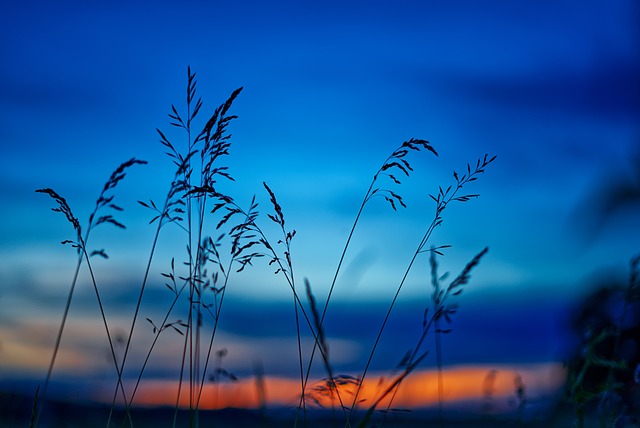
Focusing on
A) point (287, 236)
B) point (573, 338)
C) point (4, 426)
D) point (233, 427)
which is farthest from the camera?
point (573, 338)

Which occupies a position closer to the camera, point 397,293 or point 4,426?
point 397,293

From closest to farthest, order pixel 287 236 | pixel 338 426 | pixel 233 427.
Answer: pixel 338 426, pixel 287 236, pixel 233 427

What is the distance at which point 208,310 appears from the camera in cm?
357

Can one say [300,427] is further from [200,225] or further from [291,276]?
[200,225]

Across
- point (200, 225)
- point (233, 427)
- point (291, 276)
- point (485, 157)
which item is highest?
point (485, 157)

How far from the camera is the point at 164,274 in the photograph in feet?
11.8

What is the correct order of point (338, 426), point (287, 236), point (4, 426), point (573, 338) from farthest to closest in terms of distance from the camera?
1. point (573, 338)
2. point (4, 426)
3. point (287, 236)
4. point (338, 426)

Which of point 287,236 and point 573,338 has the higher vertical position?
point 573,338

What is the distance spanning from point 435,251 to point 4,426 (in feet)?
13.1

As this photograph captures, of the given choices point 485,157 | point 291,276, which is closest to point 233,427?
point 291,276

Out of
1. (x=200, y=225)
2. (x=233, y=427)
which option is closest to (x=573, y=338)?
(x=233, y=427)

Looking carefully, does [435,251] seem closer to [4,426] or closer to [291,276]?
[291,276]

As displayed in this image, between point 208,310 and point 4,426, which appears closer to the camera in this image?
point 208,310

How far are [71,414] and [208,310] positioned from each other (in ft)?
11.0
